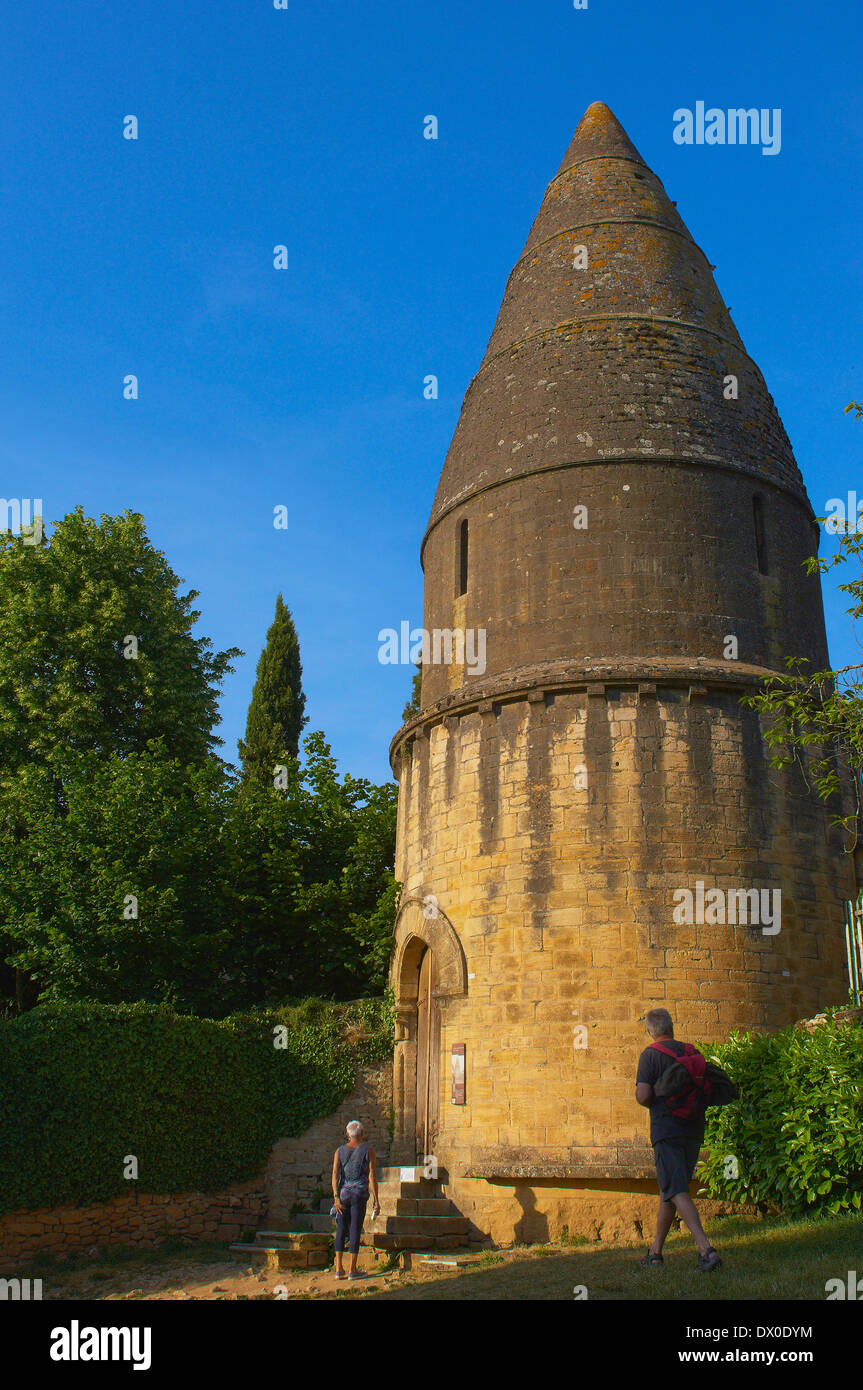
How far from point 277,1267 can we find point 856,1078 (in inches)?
261

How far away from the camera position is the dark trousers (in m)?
11.2

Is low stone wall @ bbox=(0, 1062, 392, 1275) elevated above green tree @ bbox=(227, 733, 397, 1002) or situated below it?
below

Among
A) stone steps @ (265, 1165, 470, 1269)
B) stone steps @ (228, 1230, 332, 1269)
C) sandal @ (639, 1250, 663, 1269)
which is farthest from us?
stone steps @ (228, 1230, 332, 1269)

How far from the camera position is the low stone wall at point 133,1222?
1401cm

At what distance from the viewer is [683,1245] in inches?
408

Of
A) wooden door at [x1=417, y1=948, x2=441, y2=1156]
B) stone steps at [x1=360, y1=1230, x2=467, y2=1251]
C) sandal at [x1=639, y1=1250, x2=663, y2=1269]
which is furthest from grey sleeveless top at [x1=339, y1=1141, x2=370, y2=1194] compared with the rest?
wooden door at [x1=417, y1=948, x2=441, y2=1156]

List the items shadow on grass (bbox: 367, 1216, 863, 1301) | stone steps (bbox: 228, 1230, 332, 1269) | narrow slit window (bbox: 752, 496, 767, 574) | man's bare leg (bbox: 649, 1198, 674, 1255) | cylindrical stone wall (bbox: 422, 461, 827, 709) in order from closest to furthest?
shadow on grass (bbox: 367, 1216, 863, 1301), man's bare leg (bbox: 649, 1198, 674, 1255), stone steps (bbox: 228, 1230, 332, 1269), cylindrical stone wall (bbox: 422, 461, 827, 709), narrow slit window (bbox: 752, 496, 767, 574)

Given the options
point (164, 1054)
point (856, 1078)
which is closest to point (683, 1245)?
point (856, 1078)

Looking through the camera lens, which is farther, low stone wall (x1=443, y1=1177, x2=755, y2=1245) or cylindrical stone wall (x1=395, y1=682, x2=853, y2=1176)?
cylindrical stone wall (x1=395, y1=682, x2=853, y2=1176)

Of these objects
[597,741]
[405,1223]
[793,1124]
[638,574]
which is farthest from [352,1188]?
[638,574]

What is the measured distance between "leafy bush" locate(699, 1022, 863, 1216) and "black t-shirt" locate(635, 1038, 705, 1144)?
291 cm

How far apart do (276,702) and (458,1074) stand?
19.3 m

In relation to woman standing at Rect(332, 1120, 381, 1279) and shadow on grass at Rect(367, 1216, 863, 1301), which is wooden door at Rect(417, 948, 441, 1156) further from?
woman standing at Rect(332, 1120, 381, 1279)
